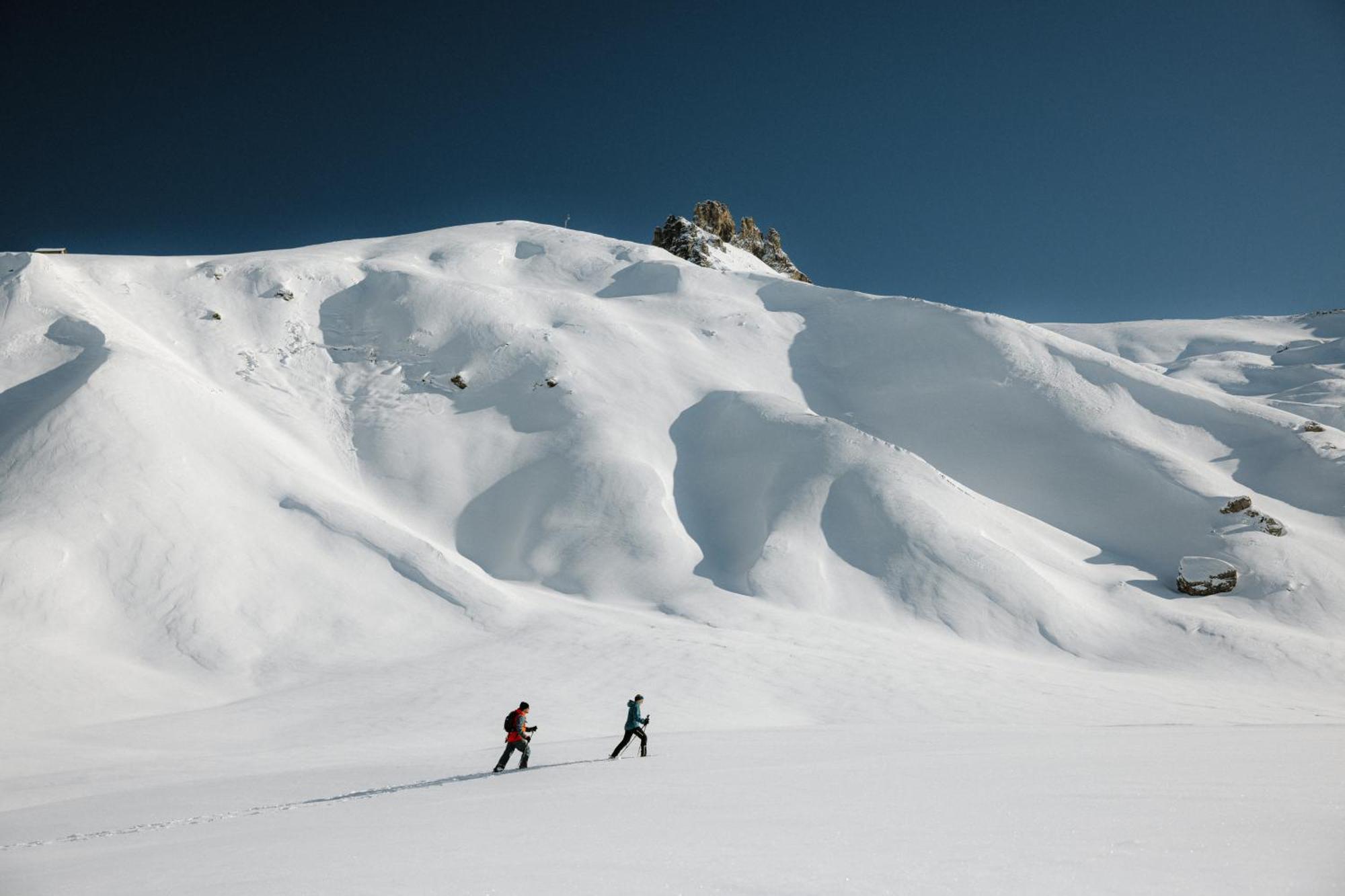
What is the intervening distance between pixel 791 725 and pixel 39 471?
1168 inches

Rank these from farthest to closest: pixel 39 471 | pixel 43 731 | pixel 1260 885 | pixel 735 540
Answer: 1. pixel 735 540
2. pixel 39 471
3. pixel 43 731
4. pixel 1260 885

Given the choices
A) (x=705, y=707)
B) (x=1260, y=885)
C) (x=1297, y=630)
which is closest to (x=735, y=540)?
(x=705, y=707)

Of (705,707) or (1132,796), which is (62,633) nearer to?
(705,707)

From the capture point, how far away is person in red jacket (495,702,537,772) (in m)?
13.2

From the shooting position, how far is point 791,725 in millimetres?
19203

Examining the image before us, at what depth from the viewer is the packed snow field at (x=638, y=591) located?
298 inches

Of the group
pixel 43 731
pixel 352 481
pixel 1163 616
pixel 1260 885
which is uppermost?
pixel 352 481

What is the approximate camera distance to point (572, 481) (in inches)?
1447

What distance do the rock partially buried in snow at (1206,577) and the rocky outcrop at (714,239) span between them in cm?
5597

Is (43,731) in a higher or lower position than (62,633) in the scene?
lower

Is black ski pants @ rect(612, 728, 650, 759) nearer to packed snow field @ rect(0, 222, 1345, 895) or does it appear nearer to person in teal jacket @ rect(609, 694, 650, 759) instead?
person in teal jacket @ rect(609, 694, 650, 759)

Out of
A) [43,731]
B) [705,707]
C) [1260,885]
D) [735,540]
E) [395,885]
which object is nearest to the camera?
[1260,885]

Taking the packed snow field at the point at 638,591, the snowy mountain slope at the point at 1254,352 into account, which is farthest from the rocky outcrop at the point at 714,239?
the snowy mountain slope at the point at 1254,352

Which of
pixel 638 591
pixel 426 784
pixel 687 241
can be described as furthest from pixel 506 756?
pixel 687 241
